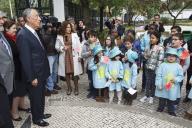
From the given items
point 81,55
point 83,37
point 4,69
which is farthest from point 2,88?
point 83,37

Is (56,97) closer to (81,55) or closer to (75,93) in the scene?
(75,93)

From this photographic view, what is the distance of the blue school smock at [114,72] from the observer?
21.1 ft

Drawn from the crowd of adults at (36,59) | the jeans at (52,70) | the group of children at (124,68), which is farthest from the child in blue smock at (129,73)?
the jeans at (52,70)

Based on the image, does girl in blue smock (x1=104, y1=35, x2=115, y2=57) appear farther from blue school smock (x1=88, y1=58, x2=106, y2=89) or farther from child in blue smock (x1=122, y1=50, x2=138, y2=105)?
child in blue smock (x1=122, y1=50, x2=138, y2=105)

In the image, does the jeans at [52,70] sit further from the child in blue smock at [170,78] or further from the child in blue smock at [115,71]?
the child in blue smock at [170,78]

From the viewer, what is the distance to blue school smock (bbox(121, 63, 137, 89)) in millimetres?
6492

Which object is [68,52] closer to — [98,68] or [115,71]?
[98,68]

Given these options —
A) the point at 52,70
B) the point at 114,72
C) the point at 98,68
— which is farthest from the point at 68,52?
the point at 114,72

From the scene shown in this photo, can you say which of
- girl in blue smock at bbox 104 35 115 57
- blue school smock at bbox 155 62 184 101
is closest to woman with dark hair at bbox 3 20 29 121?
girl in blue smock at bbox 104 35 115 57

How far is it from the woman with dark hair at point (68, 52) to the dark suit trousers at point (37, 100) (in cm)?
175

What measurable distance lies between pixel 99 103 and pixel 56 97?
1.04 metres

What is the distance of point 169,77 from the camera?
5.82 meters

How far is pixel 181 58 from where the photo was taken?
6.07 m

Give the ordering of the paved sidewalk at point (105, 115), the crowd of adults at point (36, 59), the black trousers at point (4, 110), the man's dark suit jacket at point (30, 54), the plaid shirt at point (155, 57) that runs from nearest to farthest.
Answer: the black trousers at point (4, 110) → the crowd of adults at point (36, 59) → the man's dark suit jacket at point (30, 54) → the paved sidewalk at point (105, 115) → the plaid shirt at point (155, 57)
